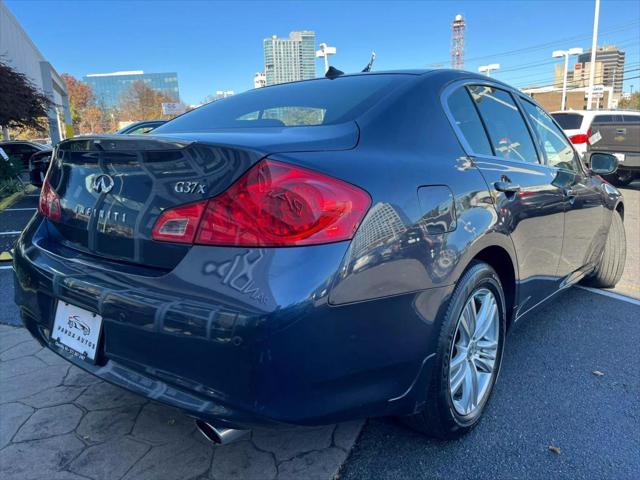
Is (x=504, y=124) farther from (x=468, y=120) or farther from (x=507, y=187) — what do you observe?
(x=507, y=187)

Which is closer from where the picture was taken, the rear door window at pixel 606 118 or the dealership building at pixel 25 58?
the rear door window at pixel 606 118

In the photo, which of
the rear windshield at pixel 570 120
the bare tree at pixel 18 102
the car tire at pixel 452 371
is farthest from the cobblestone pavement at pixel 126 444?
the bare tree at pixel 18 102

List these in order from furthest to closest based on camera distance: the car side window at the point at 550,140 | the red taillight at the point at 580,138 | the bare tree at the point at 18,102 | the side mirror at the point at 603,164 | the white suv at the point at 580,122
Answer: the bare tree at the point at 18,102
the white suv at the point at 580,122
the red taillight at the point at 580,138
the side mirror at the point at 603,164
the car side window at the point at 550,140

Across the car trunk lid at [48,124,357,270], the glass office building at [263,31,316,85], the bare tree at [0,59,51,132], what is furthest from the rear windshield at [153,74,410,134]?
the glass office building at [263,31,316,85]

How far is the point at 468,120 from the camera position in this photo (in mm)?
2352

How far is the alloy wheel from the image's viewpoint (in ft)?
6.73

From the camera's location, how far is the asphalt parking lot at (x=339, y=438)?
6.43 feet

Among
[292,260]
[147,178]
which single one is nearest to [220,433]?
[292,260]

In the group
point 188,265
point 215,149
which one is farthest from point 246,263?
point 215,149

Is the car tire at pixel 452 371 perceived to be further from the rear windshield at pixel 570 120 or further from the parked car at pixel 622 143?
the rear windshield at pixel 570 120

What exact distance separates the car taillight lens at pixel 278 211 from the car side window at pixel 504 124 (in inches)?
52.0

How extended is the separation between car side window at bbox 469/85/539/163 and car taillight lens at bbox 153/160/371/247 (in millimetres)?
1322

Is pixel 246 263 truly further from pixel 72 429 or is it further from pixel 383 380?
pixel 72 429

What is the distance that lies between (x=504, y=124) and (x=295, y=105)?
121 cm
